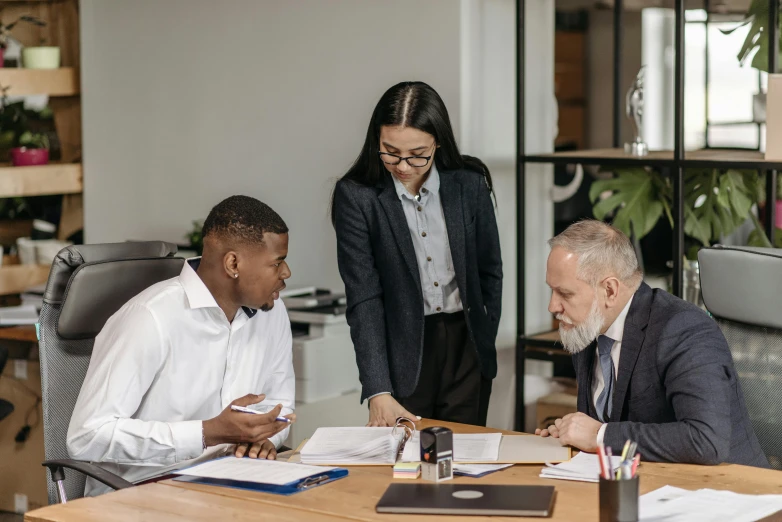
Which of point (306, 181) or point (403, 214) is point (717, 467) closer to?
point (403, 214)

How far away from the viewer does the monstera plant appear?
364 centimetres

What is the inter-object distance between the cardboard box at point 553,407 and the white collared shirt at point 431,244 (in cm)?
98

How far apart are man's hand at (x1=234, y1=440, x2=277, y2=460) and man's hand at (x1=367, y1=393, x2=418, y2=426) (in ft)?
1.10

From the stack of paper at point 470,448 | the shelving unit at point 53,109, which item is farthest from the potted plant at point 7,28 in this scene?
the stack of paper at point 470,448

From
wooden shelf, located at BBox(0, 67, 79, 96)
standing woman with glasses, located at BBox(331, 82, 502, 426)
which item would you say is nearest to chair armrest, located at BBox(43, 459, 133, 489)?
standing woman with glasses, located at BBox(331, 82, 502, 426)

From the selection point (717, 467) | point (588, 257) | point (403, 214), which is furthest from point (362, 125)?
point (717, 467)

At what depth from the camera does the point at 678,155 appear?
11.0 feet

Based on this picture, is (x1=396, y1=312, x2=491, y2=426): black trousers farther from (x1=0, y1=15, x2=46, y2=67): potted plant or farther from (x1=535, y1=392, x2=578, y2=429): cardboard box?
(x1=0, y1=15, x2=46, y2=67): potted plant

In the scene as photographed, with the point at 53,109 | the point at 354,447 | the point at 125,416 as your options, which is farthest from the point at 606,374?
the point at 53,109

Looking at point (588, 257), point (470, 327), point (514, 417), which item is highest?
point (588, 257)

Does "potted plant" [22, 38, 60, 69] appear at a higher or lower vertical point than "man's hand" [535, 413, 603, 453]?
higher

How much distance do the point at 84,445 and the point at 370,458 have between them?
2.05 ft

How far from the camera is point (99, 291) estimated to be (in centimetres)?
262

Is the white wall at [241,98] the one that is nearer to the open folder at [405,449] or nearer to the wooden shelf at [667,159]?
the wooden shelf at [667,159]
